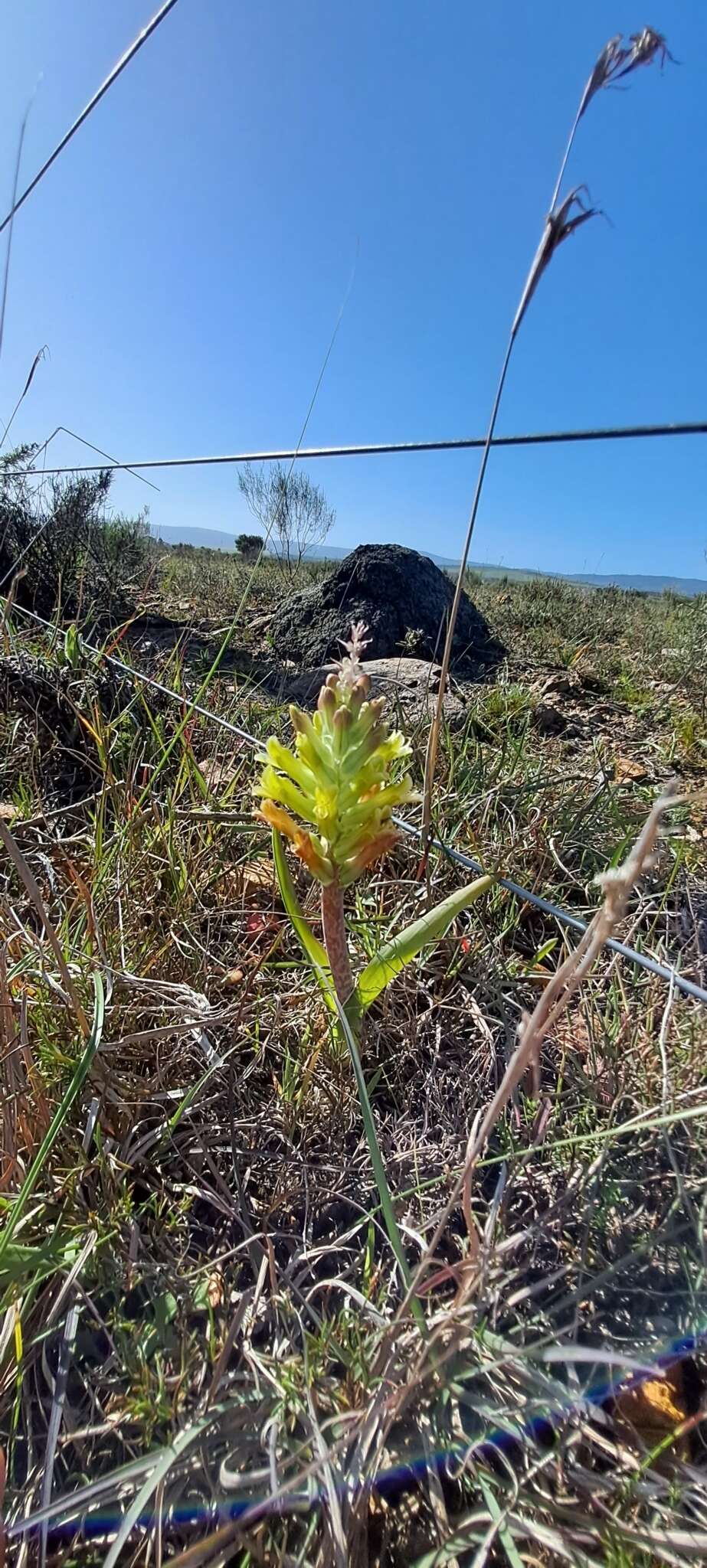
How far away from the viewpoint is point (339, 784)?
812 mm

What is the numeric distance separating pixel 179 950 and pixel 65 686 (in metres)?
1.14

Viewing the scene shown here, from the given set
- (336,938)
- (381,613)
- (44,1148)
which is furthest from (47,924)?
(381,613)

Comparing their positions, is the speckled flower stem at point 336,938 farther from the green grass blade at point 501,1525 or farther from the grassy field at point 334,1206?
the green grass blade at point 501,1525

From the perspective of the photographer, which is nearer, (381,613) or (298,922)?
(298,922)

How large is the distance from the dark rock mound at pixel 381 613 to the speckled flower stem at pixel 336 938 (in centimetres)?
226

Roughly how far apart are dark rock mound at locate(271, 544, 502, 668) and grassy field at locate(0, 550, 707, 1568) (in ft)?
5.16

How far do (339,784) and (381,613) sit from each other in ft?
9.13

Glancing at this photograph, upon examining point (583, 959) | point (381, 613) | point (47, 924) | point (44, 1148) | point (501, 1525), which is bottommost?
point (501, 1525)

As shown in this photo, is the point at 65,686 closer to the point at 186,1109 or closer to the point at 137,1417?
the point at 186,1109

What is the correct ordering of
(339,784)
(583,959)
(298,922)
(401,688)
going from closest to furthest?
(583,959) → (339,784) → (298,922) → (401,688)

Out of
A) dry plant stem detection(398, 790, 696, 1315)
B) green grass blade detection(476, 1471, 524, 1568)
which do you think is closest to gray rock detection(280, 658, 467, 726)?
dry plant stem detection(398, 790, 696, 1315)

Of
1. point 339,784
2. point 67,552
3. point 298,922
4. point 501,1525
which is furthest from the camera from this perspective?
point 67,552

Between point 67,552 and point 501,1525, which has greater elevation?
point 67,552

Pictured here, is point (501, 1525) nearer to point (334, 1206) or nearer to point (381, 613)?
point (334, 1206)
